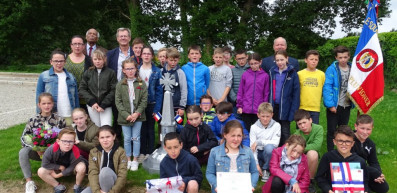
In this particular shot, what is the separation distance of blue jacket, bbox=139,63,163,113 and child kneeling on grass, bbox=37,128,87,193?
4.76 feet

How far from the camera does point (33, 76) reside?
1997cm

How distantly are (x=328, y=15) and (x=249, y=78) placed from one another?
17.4 metres

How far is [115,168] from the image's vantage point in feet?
13.5

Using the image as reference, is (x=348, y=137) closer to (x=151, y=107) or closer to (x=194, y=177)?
(x=194, y=177)

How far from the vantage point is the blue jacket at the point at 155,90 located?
523cm

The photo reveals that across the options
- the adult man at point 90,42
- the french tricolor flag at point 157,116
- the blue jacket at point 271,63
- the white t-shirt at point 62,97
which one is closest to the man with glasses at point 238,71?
the blue jacket at point 271,63

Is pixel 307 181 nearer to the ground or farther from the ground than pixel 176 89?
nearer to the ground

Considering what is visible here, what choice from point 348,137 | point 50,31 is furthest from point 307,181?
point 50,31

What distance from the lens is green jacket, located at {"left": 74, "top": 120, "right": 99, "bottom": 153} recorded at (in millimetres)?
4504

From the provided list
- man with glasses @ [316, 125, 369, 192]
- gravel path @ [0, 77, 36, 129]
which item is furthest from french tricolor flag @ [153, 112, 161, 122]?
gravel path @ [0, 77, 36, 129]

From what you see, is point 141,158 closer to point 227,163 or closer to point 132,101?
point 132,101

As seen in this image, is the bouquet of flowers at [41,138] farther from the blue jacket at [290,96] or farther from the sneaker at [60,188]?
the blue jacket at [290,96]

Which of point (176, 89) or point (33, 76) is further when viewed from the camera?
point (33, 76)

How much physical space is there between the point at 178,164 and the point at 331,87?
2974 mm
